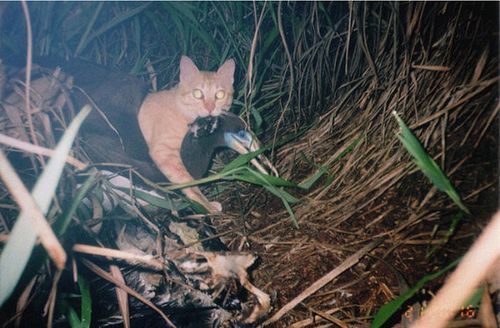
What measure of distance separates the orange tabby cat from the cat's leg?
1.8 inches

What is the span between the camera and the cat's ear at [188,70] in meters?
1.96

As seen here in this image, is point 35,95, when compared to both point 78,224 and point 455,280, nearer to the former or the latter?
point 78,224

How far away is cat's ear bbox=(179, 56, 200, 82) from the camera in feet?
6.42

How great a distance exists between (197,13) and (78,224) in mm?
1952

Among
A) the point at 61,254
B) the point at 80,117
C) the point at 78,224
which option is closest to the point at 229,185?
the point at 78,224

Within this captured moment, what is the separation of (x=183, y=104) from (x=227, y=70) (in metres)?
0.41

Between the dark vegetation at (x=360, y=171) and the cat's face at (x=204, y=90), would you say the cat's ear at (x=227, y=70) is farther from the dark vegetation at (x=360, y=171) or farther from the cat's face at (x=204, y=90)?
the dark vegetation at (x=360, y=171)

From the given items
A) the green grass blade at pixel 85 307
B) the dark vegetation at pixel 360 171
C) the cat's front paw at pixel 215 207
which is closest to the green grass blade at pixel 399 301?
the dark vegetation at pixel 360 171

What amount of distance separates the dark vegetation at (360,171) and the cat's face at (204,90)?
0.24 metres

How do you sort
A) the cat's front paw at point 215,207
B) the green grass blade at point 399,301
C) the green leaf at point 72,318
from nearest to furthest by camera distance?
the green grass blade at point 399,301
the green leaf at point 72,318
the cat's front paw at point 215,207

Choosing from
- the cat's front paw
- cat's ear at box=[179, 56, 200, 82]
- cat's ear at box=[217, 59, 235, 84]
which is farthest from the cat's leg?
cat's ear at box=[217, 59, 235, 84]

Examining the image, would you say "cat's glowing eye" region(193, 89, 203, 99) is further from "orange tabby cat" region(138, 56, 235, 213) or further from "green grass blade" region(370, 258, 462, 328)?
"green grass blade" region(370, 258, 462, 328)

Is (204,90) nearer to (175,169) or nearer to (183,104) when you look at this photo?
(183,104)

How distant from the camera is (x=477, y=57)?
1.14 meters
